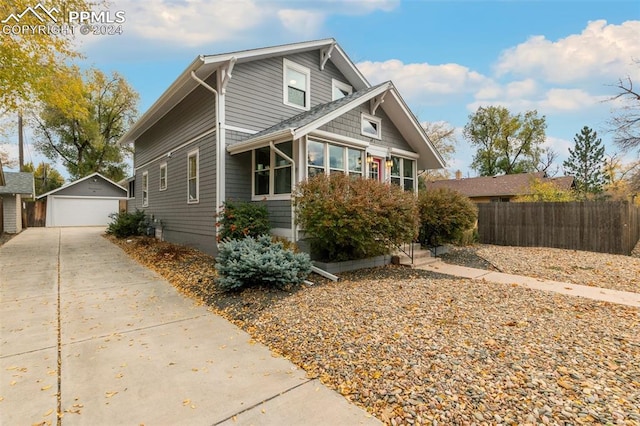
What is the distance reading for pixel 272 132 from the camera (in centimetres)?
747

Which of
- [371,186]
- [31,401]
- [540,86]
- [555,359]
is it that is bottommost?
[31,401]

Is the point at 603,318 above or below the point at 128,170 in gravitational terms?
below

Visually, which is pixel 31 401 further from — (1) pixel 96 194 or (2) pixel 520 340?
(1) pixel 96 194

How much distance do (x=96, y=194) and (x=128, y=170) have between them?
9.43 metres

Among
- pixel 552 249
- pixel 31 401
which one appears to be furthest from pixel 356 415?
pixel 552 249

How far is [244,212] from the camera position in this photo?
768 centimetres

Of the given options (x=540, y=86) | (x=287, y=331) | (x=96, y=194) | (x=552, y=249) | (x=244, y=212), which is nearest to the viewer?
(x=287, y=331)

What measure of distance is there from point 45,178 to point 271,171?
33569 mm

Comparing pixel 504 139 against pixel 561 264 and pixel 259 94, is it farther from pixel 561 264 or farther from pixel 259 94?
pixel 259 94

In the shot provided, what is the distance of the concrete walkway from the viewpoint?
511 cm

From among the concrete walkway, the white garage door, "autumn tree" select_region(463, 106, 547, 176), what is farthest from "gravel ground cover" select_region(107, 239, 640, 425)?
"autumn tree" select_region(463, 106, 547, 176)

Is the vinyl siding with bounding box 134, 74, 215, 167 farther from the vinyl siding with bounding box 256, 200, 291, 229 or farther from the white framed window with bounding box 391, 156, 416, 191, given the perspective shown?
the white framed window with bounding box 391, 156, 416, 191

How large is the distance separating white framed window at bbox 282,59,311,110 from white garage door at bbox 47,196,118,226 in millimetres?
19817

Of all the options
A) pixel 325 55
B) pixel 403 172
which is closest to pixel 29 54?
pixel 325 55
